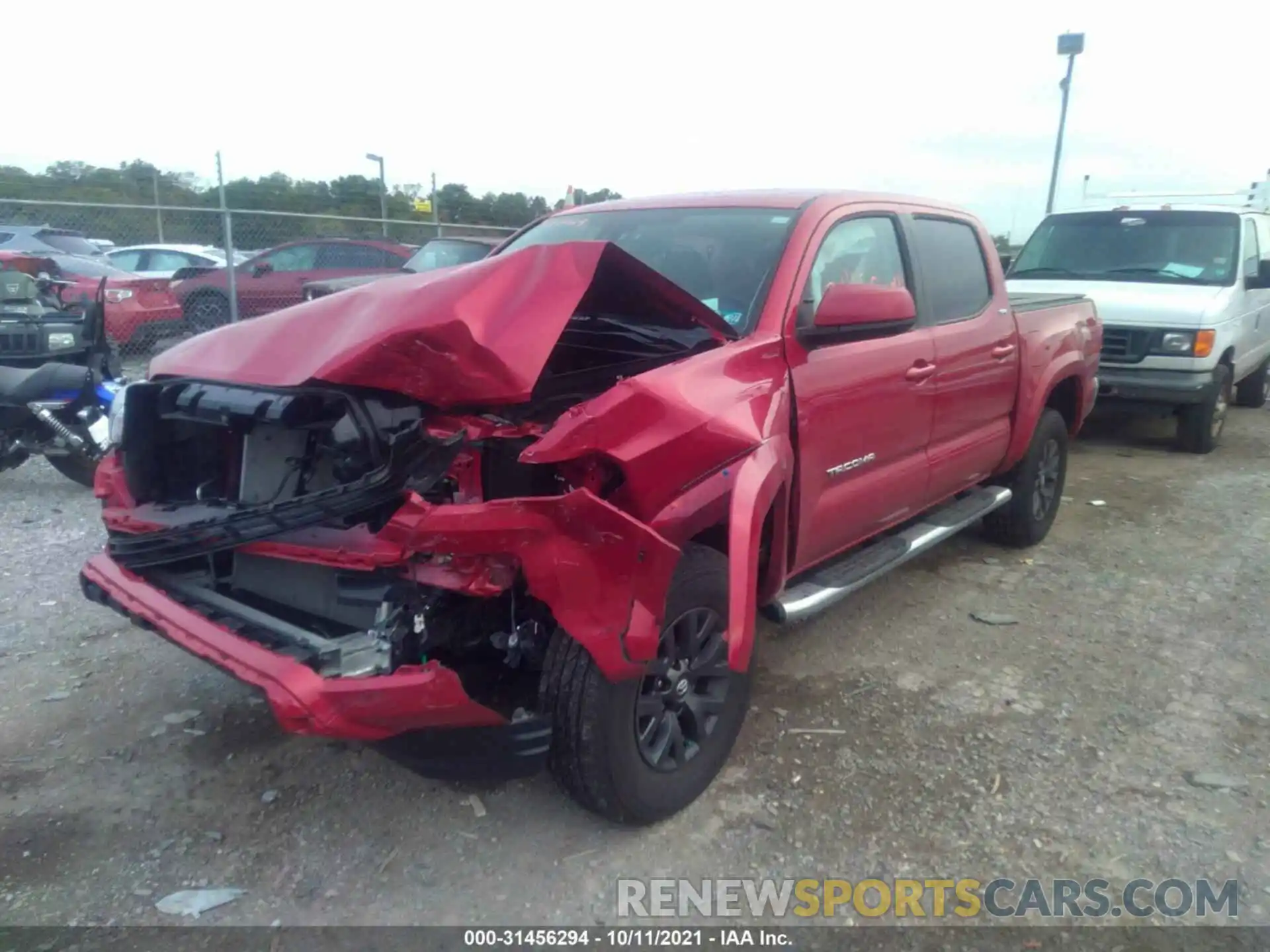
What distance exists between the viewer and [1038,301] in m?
5.86

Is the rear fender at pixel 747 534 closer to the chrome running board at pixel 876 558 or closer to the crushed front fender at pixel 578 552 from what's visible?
the crushed front fender at pixel 578 552

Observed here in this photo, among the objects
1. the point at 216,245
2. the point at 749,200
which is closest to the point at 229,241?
the point at 216,245

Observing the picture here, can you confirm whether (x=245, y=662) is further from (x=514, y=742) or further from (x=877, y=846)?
(x=877, y=846)

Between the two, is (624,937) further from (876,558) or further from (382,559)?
(876,558)

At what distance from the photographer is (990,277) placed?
4992mm

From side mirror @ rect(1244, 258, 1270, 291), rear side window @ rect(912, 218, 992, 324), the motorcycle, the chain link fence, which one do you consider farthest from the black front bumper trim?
the motorcycle

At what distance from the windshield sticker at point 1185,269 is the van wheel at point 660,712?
720 centimetres

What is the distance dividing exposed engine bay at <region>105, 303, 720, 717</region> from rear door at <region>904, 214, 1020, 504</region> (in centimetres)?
161

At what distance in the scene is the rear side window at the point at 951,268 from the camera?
4.41 m

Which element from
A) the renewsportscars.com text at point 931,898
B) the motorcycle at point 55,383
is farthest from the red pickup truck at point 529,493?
the motorcycle at point 55,383

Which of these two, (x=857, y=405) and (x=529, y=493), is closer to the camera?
(x=529, y=493)

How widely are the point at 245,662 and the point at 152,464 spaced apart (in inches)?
43.1

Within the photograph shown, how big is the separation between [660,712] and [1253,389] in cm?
1055

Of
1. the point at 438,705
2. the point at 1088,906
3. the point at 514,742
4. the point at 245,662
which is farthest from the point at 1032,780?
the point at 245,662
